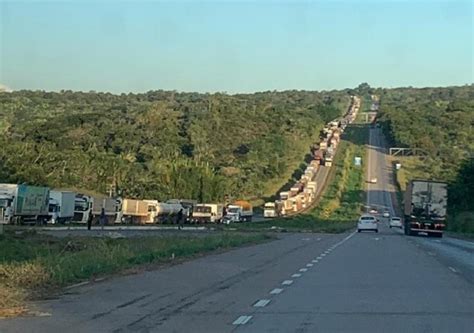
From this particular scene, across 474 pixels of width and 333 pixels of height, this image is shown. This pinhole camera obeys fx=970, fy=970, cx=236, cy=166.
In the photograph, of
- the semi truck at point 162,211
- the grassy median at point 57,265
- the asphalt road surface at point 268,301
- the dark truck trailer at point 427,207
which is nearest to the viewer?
the asphalt road surface at point 268,301

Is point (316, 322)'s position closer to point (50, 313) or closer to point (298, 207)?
point (50, 313)

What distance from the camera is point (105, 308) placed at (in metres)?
15.7

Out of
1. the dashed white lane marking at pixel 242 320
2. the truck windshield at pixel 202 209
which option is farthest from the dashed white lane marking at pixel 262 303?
the truck windshield at pixel 202 209

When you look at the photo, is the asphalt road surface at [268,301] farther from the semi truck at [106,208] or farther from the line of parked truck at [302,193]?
the line of parked truck at [302,193]

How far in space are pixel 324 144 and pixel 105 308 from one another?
584 ft

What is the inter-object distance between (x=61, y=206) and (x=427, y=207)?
2909cm

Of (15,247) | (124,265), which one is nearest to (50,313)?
(124,265)

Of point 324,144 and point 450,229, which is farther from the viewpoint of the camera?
point 324,144

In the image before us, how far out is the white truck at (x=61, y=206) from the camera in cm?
7562

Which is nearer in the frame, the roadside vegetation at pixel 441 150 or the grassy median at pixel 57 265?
the grassy median at pixel 57 265

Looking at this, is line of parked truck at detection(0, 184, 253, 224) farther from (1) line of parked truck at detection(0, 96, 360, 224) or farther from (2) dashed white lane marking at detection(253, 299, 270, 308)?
(2) dashed white lane marking at detection(253, 299, 270, 308)

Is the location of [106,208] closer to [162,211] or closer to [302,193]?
[162,211]

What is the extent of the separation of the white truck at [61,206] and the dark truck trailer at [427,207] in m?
27.1

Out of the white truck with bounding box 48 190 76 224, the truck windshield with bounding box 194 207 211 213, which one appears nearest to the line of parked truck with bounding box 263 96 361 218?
the truck windshield with bounding box 194 207 211 213
